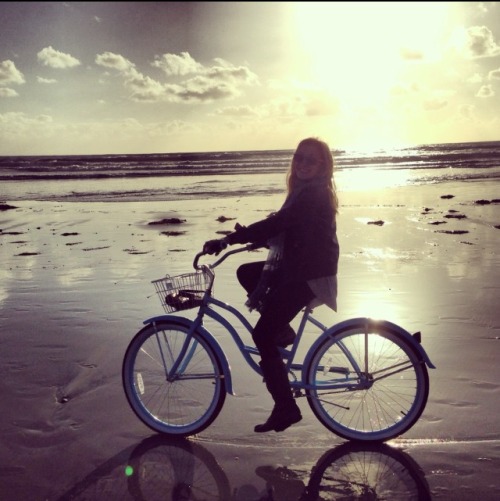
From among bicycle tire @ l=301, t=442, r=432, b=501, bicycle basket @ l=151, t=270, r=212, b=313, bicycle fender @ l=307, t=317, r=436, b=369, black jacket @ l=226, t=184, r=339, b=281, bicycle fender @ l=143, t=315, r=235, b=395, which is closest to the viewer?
bicycle tire @ l=301, t=442, r=432, b=501

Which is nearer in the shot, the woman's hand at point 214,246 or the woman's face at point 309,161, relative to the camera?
the woman's hand at point 214,246

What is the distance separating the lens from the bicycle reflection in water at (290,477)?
353cm

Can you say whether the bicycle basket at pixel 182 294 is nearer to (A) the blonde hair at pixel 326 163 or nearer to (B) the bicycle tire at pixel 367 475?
(A) the blonde hair at pixel 326 163

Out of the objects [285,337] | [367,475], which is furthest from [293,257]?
[367,475]

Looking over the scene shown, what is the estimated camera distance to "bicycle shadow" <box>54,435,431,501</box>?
3.53 metres

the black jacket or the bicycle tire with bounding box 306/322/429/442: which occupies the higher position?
the black jacket

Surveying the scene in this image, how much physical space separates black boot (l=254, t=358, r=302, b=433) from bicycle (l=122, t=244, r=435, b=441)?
0.41ft

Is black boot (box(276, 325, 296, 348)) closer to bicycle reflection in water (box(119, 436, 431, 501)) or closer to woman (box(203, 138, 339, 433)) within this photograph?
woman (box(203, 138, 339, 433))

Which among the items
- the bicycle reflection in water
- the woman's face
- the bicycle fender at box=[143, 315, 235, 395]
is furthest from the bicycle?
the woman's face

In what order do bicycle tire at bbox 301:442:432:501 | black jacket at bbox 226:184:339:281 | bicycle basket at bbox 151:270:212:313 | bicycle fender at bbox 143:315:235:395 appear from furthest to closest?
bicycle fender at bbox 143:315:235:395 < bicycle basket at bbox 151:270:212:313 < black jacket at bbox 226:184:339:281 < bicycle tire at bbox 301:442:432:501

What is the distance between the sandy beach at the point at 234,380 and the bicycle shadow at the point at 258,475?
0.04 ft

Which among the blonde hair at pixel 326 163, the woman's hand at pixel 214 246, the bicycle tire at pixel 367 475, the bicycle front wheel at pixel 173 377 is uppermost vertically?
the blonde hair at pixel 326 163

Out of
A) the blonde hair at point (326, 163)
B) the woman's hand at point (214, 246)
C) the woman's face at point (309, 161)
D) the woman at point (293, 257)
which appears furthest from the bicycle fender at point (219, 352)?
the woman's face at point (309, 161)

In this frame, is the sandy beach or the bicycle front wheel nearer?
the sandy beach
